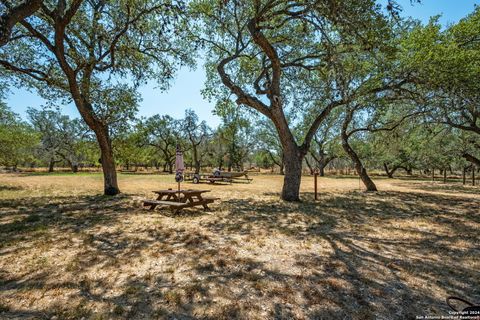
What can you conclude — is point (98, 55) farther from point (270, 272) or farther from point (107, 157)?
point (270, 272)

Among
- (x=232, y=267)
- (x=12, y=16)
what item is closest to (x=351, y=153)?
(x=232, y=267)

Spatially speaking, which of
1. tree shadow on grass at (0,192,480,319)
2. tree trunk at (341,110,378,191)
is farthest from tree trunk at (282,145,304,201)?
tree trunk at (341,110,378,191)

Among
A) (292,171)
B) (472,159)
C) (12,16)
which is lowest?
(292,171)

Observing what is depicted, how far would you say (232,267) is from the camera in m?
3.59

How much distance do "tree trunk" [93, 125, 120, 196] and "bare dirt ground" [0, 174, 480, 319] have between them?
4667 mm

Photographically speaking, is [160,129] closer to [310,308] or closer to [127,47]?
[127,47]

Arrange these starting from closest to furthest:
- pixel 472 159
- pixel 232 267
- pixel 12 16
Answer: pixel 232 267 < pixel 12 16 < pixel 472 159

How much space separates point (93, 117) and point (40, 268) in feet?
27.7

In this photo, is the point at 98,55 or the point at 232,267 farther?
the point at 98,55

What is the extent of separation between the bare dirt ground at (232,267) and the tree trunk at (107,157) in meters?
4.67

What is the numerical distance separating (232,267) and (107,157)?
9654mm

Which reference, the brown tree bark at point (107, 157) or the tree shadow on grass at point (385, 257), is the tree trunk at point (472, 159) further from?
the brown tree bark at point (107, 157)

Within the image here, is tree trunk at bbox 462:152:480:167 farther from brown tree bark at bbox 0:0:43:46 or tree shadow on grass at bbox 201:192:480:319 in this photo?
brown tree bark at bbox 0:0:43:46

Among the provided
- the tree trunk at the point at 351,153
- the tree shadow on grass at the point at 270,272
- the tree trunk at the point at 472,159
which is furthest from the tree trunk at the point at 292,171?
the tree trunk at the point at 472,159
